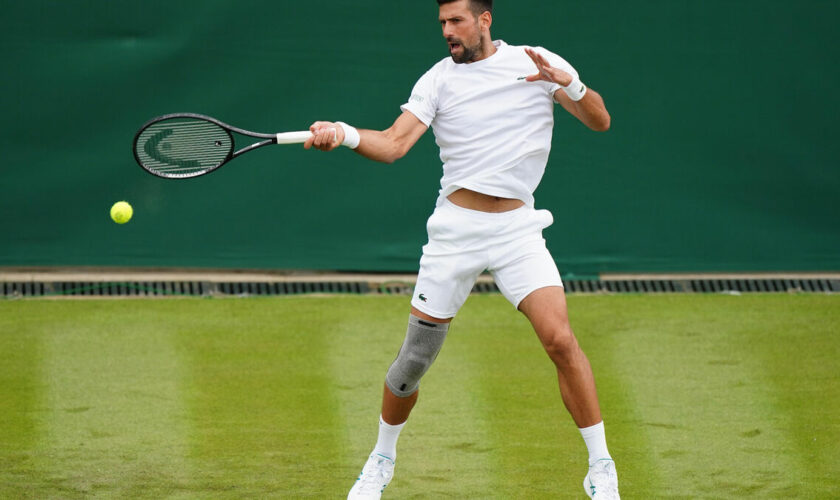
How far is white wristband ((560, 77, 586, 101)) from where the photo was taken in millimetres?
3693

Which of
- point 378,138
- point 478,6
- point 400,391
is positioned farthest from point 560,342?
point 478,6

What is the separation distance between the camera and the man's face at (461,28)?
12.7ft

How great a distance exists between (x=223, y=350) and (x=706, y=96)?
10.1ft

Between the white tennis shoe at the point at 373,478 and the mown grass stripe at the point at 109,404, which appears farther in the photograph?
the mown grass stripe at the point at 109,404

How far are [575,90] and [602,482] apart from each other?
116cm

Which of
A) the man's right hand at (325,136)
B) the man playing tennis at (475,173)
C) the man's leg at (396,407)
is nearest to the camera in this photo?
the man's right hand at (325,136)

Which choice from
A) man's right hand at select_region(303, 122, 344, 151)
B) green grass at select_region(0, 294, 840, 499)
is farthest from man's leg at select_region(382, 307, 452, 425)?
man's right hand at select_region(303, 122, 344, 151)

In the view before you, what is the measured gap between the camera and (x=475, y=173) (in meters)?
3.90

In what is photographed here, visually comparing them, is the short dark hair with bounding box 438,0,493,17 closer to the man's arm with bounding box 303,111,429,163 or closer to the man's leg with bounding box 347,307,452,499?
the man's arm with bounding box 303,111,429,163

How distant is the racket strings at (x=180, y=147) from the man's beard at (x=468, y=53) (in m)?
0.79

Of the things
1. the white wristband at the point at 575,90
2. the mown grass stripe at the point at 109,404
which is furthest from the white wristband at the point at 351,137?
the mown grass stripe at the point at 109,404

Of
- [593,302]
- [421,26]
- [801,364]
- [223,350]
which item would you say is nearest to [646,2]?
[421,26]

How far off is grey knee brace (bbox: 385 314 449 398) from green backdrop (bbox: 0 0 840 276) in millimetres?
3003

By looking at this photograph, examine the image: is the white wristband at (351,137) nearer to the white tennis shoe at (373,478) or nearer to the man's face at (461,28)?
the man's face at (461,28)
